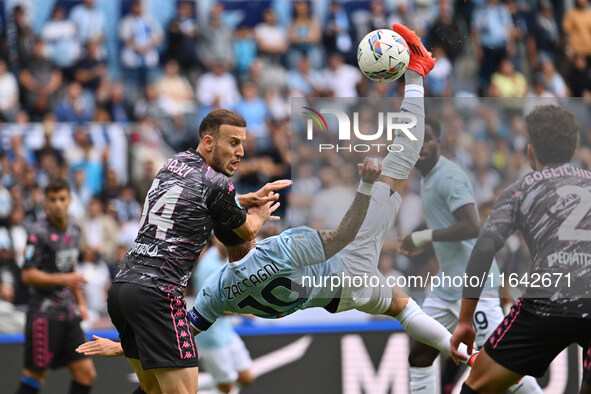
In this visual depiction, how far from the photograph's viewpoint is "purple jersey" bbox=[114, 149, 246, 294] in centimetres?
550

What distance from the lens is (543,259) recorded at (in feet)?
17.5

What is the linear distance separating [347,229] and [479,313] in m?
1.46

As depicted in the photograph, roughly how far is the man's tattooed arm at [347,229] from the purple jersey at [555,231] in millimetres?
1100

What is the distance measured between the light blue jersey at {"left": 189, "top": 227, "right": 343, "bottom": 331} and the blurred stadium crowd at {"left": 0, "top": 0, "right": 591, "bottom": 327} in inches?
151

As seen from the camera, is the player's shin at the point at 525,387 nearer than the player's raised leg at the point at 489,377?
No

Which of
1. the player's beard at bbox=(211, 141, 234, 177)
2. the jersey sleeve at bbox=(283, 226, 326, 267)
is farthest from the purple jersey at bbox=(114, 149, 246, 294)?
the jersey sleeve at bbox=(283, 226, 326, 267)

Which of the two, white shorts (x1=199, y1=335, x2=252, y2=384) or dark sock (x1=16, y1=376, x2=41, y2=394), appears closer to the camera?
dark sock (x1=16, y1=376, x2=41, y2=394)

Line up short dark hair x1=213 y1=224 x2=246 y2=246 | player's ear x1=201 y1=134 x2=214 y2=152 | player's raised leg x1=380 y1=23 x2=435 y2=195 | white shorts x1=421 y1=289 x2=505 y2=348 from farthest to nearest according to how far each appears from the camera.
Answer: white shorts x1=421 y1=289 x2=505 y2=348 < player's raised leg x1=380 y1=23 x2=435 y2=195 < short dark hair x1=213 y1=224 x2=246 y2=246 < player's ear x1=201 y1=134 x2=214 y2=152

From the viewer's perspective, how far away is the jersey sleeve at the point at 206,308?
6.46 meters

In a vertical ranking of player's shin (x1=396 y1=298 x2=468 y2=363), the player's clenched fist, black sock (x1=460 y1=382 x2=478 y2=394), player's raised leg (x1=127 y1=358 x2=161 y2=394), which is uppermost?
the player's clenched fist

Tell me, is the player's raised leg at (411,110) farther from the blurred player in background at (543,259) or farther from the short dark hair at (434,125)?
the blurred player in background at (543,259)

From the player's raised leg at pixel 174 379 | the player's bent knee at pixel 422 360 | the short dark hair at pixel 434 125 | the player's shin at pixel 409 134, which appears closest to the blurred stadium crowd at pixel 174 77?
the short dark hair at pixel 434 125

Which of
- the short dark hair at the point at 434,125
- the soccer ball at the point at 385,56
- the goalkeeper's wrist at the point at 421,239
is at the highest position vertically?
the soccer ball at the point at 385,56

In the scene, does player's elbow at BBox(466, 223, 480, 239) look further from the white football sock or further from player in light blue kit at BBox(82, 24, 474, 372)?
the white football sock
